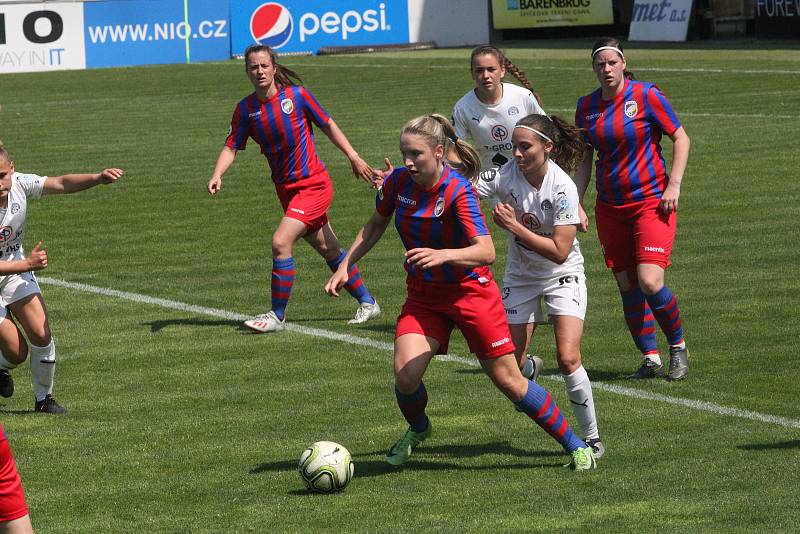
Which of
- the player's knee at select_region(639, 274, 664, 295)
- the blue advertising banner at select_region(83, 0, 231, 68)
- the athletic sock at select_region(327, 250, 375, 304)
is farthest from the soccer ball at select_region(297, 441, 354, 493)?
the blue advertising banner at select_region(83, 0, 231, 68)

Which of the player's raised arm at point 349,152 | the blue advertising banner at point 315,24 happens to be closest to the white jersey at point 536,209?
the player's raised arm at point 349,152

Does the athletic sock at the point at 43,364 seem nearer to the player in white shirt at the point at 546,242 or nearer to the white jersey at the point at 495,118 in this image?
the player in white shirt at the point at 546,242

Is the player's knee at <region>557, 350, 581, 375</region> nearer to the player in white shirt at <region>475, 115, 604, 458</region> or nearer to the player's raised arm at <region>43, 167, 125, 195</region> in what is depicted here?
the player in white shirt at <region>475, 115, 604, 458</region>

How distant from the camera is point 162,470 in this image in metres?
8.17

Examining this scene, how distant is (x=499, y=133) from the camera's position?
10812 millimetres

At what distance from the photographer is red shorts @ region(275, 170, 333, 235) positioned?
12430 mm

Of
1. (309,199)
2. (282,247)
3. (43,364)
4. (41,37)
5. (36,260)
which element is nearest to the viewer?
(36,260)

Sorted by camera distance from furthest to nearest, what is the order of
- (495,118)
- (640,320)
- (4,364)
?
(495,118) → (640,320) → (4,364)

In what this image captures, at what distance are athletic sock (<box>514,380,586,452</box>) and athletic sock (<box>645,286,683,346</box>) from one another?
2337 millimetres

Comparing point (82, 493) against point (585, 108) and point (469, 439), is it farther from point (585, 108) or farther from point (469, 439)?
point (585, 108)

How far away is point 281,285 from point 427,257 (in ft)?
16.8

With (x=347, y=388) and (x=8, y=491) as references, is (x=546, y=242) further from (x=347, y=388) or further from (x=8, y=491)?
(x=8, y=491)

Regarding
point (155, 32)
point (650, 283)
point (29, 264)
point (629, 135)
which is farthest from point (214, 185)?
point (155, 32)

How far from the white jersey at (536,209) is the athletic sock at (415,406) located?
1012 millimetres
